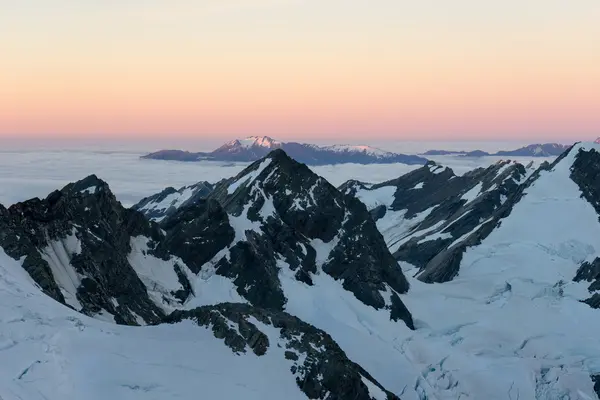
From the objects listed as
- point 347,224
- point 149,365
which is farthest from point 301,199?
point 149,365

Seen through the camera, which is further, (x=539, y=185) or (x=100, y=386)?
(x=539, y=185)

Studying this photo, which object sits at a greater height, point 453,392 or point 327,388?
point 327,388

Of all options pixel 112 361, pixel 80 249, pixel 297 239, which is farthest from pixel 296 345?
pixel 297 239

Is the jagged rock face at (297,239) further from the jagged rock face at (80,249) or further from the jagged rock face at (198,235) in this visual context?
the jagged rock face at (80,249)

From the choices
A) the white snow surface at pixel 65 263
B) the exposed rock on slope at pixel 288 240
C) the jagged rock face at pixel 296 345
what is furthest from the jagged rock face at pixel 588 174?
the white snow surface at pixel 65 263

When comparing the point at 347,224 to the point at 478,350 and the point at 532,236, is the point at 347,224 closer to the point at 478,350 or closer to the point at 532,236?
the point at 478,350

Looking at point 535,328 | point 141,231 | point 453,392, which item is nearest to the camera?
point 453,392

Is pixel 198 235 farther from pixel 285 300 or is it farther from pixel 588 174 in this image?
pixel 588 174

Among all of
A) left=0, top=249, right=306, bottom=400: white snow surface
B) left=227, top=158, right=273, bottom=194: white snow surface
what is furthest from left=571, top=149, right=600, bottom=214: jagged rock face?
left=0, top=249, right=306, bottom=400: white snow surface
